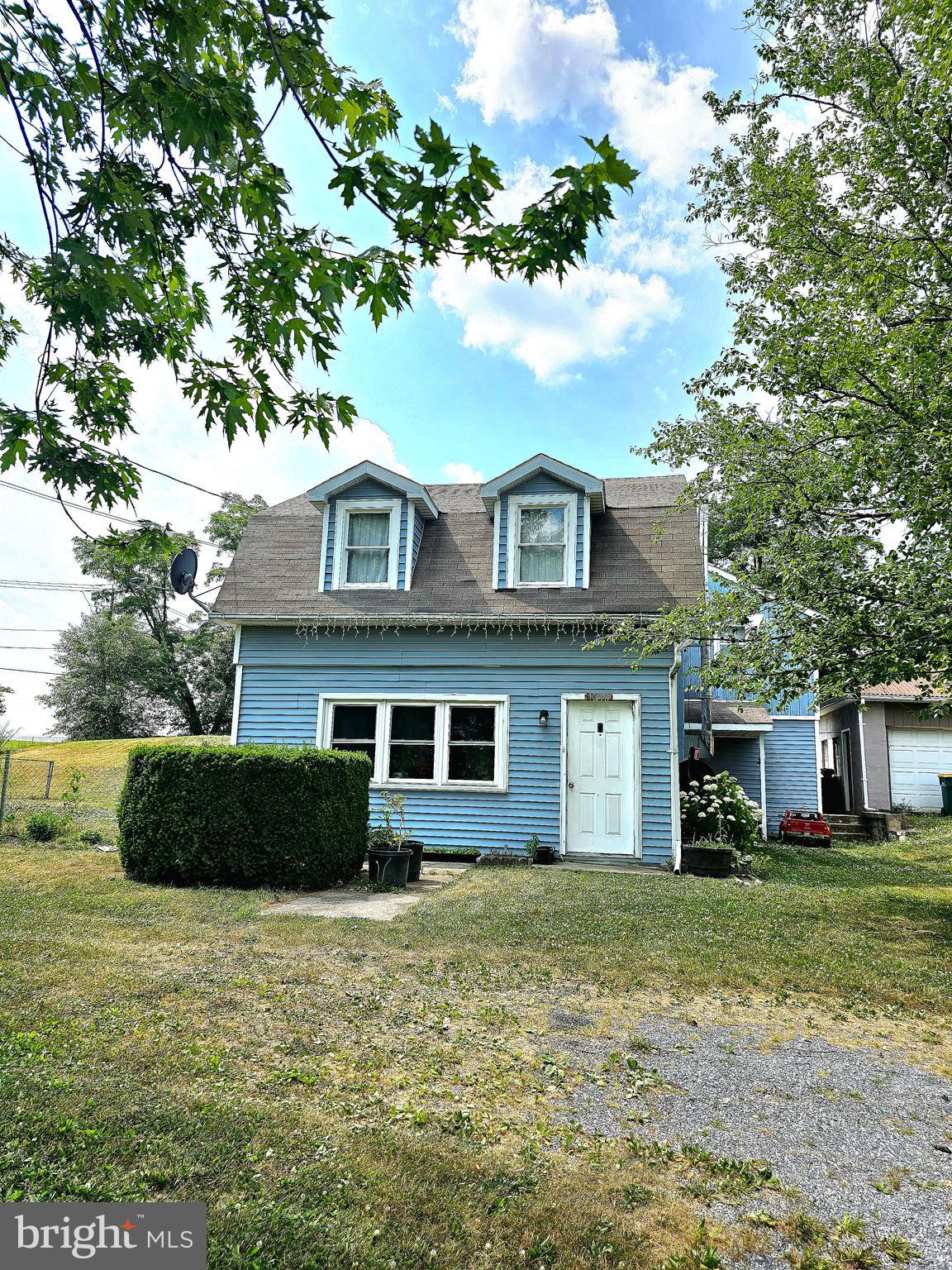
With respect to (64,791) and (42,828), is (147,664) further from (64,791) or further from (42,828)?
(42,828)

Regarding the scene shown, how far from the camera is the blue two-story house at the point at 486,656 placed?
10.7 m

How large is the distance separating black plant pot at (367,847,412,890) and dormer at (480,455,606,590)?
451cm

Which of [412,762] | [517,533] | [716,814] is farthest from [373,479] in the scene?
[716,814]

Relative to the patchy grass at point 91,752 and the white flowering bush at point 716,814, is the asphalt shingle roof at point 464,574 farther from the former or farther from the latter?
the patchy grass at point 91,752

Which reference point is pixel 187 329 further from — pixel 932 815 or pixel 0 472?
pixel 932 815

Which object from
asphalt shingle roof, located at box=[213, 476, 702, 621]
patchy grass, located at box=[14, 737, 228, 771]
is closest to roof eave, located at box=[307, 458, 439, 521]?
asphalt shingle roof, located at box=[213, 476, 702, 621]

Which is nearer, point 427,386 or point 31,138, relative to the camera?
point 31,138

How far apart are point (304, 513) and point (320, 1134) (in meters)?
11.5

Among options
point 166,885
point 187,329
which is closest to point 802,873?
point 166,885

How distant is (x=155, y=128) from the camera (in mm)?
3646

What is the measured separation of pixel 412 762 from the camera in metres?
11.4

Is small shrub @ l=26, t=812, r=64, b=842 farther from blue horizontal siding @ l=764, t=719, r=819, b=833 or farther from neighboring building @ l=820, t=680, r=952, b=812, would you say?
neighboring building @ l=820, t=680, r=952, b=812

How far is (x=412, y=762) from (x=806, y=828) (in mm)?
9931

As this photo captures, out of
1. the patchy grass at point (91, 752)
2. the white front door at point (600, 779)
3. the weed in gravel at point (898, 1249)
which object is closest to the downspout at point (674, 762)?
the white front door at point (600, 779)
